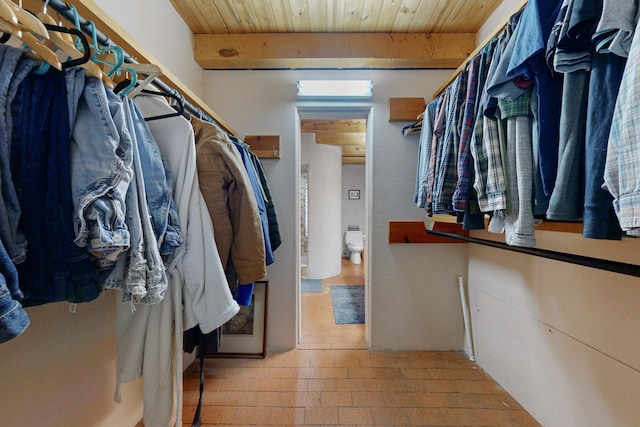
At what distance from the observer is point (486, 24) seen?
5.23ft

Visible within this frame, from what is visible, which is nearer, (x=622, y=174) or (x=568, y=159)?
(x=622, y=174)

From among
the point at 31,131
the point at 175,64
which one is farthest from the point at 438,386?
the point at 175,64

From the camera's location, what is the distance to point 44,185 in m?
0.49

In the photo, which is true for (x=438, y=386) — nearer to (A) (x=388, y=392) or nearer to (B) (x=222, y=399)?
(A) (x=388, y=392)

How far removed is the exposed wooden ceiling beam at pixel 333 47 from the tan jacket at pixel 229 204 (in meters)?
1.07

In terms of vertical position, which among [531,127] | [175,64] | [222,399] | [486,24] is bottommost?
[222,399]

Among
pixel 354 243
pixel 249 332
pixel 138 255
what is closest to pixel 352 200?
pixel 354 243

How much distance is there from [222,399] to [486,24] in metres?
2.83

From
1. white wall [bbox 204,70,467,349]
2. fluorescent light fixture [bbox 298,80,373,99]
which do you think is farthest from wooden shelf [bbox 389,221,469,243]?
fluorescent light fixture [bbox 298,80,373,99]

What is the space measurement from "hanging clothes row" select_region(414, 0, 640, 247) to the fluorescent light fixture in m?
0.85

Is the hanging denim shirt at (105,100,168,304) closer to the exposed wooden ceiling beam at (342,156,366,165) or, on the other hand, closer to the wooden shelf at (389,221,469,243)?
the wooden shelf at (389,221,469,243)

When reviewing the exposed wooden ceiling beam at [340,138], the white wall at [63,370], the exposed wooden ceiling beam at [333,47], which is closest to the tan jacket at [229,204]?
the white wall at [63,370]

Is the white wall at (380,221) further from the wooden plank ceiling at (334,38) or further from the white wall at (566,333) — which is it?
the white wall at (566,333)

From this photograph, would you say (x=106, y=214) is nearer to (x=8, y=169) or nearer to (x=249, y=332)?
(x=8, y=169)
